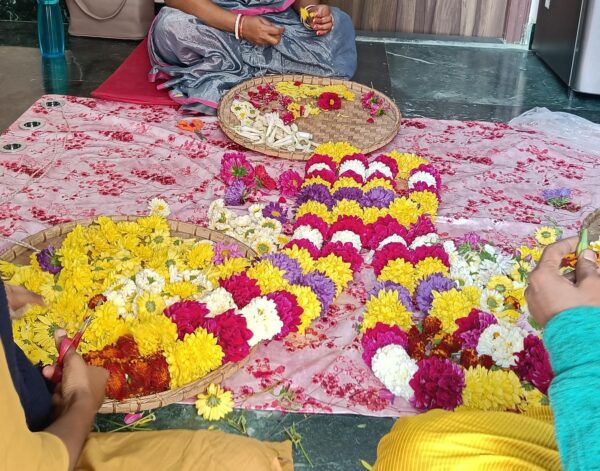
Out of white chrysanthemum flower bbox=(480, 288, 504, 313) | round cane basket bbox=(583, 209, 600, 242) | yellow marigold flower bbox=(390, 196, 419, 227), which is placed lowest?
white chrysanthemum flower bbox=(480, 288, 504, 313)

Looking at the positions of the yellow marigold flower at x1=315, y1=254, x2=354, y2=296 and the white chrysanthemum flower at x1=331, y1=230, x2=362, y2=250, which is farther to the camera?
the white chrysanthemum flower at x1=331, y1=230, x2=362, y2=250

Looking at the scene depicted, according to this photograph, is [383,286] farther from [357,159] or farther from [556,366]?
[556,366]

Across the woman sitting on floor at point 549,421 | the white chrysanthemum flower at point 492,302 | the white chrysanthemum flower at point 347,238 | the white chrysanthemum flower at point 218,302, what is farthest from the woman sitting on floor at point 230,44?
the woman sitting on floor at point 549,421

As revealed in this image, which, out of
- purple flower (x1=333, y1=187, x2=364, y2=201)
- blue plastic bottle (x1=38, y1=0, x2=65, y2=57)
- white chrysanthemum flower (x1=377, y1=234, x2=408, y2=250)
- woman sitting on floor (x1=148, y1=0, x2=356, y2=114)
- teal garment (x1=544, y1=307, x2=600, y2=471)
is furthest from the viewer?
blue plastic bottle (x1=38, y1=0, x2=65, y2=57)

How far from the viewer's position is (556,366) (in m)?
1.03

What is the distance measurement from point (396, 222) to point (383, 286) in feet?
1.06

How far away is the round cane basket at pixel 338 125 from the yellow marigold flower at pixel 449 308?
3.59 feet

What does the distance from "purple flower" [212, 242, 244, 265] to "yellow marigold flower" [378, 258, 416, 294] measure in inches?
16.5

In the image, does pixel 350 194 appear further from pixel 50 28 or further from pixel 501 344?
pixel 50 28

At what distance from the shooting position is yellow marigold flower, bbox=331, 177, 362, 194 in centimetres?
255

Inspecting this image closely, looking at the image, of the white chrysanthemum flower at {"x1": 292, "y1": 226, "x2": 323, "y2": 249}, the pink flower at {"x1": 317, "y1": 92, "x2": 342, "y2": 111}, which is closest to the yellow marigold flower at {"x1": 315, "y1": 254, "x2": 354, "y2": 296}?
the white chrysanthemum flower at {"x1": 292, "y1": 226, "x2": 323, "y2": 249}

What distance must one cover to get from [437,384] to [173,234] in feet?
3.11

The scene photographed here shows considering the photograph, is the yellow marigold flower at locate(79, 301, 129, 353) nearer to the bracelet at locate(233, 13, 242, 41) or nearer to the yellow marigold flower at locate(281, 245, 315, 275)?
the yellow marigold flower at locate(281, 245, 315, 275)

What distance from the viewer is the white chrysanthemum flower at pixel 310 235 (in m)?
2.25
